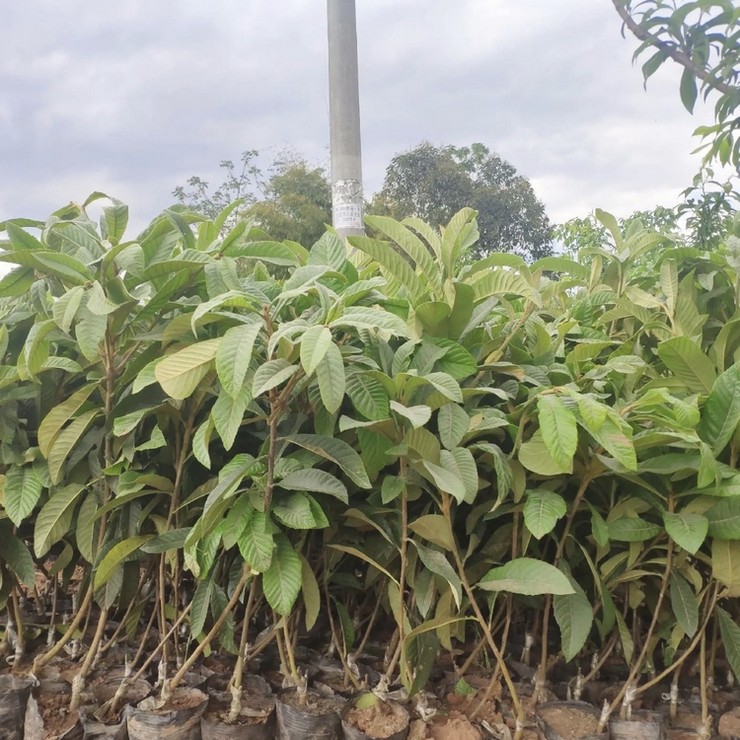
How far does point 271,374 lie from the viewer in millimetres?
1011

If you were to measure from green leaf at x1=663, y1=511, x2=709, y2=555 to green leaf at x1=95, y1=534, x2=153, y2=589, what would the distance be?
995mm

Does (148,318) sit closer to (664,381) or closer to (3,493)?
(3,493)

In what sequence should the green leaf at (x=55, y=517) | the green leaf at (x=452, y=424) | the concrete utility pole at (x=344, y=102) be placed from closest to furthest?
the green leaf at (x=452, y=424)
the green leaf at (x=55, y=517)
the concrete utility pole at (x=344, y=102)

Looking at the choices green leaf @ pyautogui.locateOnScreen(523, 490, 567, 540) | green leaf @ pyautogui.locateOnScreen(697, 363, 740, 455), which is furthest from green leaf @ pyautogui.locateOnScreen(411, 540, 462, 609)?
green leaf @ pyautogui.locateOnScreen(697, 363, 740, 455)

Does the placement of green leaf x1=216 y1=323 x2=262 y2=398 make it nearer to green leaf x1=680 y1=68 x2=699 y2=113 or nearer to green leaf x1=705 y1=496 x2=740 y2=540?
green leaf x1=705 y1=496 x2=740 y2=540

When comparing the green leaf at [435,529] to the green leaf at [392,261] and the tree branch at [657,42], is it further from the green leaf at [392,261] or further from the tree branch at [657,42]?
the tree branch at [657,42]

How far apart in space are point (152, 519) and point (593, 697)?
1015 mm

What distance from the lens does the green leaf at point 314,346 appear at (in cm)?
91

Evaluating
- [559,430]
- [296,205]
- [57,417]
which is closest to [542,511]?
[559,430]

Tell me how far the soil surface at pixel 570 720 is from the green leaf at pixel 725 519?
44 centimetres

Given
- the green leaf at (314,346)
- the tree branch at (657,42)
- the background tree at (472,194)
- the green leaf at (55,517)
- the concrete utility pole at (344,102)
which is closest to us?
the green leaf at (314,346)

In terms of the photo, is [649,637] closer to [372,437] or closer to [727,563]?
[727,563]

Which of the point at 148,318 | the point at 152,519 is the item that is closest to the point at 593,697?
the point at 152,519

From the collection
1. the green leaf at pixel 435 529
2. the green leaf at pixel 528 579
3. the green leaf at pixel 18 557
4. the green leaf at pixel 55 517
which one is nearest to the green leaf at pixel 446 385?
the green leaf at pixel 435 529
